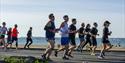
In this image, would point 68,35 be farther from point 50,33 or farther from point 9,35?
point 9,35

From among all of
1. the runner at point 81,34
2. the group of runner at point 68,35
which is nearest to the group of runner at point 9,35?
the group of runner at point 68,35

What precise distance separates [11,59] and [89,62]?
5009 millimetres

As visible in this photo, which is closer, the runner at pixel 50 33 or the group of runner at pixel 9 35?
the runner at pixel 50 33

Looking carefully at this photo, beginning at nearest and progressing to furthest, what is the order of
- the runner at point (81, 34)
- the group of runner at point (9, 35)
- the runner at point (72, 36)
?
the runner at point (72, 36)
the runner at point (81, 34)
the group of runner at point (9, 35)

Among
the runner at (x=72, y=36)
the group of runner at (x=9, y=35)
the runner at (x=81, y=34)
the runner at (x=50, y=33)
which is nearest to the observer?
the runner at (x=50, y=33)

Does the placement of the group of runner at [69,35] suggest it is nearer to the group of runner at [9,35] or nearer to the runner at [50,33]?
the runner at [50,33]

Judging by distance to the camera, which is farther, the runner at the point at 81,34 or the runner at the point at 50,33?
the runner at the point at 81,34

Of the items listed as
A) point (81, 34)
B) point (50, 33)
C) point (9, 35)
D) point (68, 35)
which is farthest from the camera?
point (9, 35)

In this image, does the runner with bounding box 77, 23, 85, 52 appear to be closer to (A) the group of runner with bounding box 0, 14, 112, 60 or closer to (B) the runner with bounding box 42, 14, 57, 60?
(A) the group of runner with bounding box 0, 14, 112, 60

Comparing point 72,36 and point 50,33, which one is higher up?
point 50,33

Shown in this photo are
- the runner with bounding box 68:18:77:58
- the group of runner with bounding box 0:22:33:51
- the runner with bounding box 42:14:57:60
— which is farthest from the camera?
the group of runner with bounding box 0:22:33:51

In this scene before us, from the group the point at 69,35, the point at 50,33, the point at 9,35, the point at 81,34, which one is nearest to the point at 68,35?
the point at 69,35

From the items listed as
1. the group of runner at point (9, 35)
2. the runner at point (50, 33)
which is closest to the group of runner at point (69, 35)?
the runner at point (50, 33)

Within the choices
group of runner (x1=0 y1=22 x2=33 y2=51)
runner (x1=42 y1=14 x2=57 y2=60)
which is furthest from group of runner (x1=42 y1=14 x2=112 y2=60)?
group of runner (x1=0 y1=22 x2=33 y2=51)
